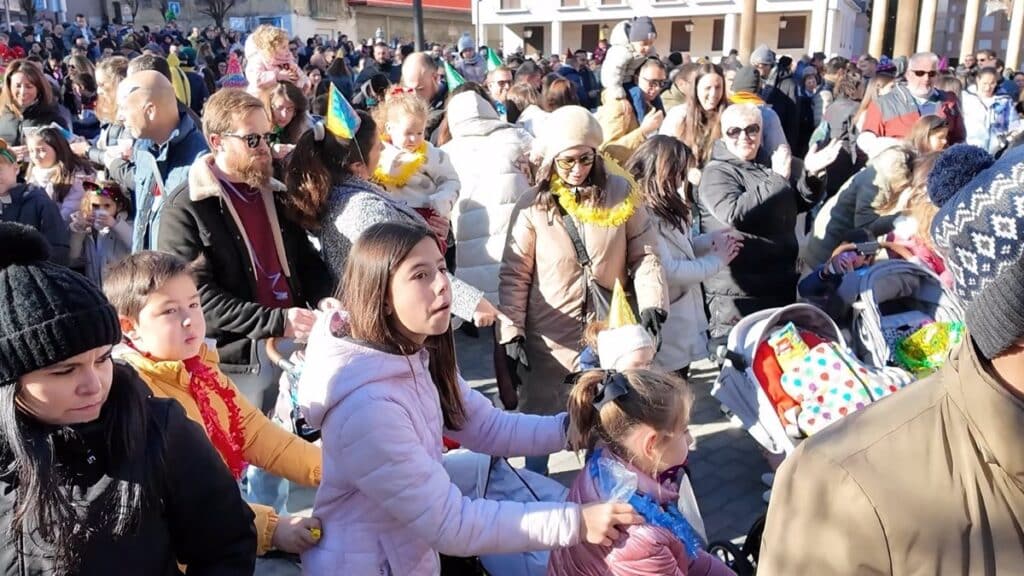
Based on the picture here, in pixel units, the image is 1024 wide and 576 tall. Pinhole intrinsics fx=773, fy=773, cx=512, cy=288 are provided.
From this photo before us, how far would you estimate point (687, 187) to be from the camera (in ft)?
16.1

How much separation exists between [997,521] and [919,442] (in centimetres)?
14

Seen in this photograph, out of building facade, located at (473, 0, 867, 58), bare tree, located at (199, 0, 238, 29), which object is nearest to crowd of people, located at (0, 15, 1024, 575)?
building facade, located at (473, 0, 867, 58)

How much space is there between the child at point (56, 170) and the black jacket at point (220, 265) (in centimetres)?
235

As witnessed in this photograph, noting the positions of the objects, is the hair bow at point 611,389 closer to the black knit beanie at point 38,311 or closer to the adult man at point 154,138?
the black knit beanie at point 38,311

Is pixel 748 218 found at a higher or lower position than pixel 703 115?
lower

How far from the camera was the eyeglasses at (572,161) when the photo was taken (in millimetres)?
3439

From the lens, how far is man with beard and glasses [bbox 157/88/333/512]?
3.00 m

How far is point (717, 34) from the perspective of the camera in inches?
2026

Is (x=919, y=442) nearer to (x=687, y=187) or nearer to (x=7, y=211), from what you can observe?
(x=687, y=187)

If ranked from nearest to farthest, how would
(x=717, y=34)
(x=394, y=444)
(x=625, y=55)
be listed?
(x=394, y=444)
(x=625, y=55)
(x=717, y=34)

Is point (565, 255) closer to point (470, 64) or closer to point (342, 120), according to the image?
point (342, 120)

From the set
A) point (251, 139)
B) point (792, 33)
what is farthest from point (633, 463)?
point (792, 33)

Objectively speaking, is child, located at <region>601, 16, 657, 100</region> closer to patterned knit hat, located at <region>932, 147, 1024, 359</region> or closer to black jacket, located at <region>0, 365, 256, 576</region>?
black jacket, located at <region>0, 365, 256, 576</region>

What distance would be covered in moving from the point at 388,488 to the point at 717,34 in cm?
5434
